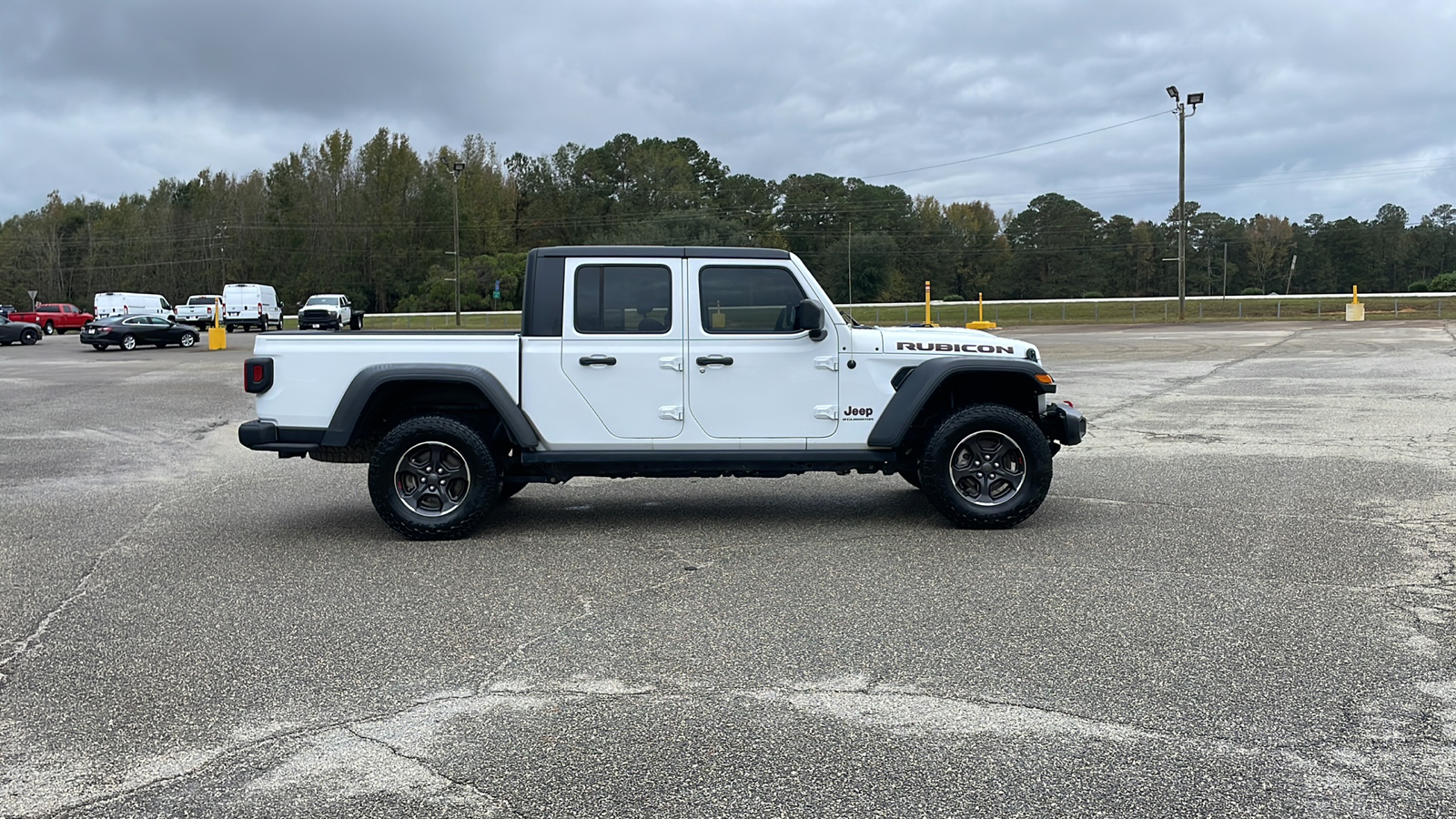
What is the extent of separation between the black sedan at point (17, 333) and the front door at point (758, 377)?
44.1 meters

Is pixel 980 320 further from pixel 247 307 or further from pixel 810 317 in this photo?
pixel 247 307

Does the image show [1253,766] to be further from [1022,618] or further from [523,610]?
[523,610]

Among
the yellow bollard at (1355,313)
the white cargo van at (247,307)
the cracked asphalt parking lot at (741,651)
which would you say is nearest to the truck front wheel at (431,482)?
the cracked asphalt parking lot at (741,651)

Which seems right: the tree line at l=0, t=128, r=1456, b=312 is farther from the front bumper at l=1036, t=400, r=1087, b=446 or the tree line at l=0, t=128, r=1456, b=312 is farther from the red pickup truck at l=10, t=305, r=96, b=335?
the front bumper at l=1036, t=400, r=1087, b=446

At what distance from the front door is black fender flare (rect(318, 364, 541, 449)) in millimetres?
1134

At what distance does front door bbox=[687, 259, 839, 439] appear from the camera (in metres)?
7.55

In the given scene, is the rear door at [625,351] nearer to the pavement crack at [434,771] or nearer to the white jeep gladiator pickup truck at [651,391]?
the white jeep gladiator pickup truck at [651,391]

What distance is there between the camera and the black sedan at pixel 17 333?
141 feet

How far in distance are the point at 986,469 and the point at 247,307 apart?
54609 mm

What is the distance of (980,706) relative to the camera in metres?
4.38

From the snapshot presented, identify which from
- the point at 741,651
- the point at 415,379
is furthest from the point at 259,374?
the point at 741,651

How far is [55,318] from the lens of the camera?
189 feet

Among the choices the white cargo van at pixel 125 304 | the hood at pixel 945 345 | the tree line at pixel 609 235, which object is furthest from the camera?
the tree line at pixel 609 235

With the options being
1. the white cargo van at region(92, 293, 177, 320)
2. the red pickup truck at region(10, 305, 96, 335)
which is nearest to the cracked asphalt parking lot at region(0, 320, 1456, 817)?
the white cargo van at region(92, 293, 177, 320)
